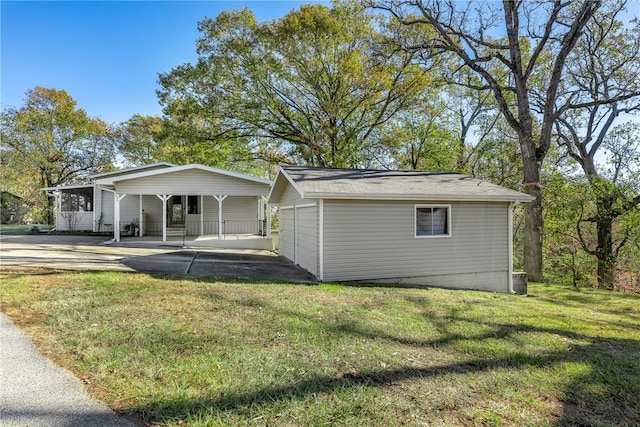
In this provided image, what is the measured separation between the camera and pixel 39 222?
30.4m

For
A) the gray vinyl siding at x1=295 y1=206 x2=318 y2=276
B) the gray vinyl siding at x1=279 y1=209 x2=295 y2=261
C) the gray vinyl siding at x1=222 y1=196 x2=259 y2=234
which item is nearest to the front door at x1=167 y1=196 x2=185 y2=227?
the gray vinyl siding at x1=222 y1=196 x2=259 y2=234

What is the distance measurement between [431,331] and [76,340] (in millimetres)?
4507

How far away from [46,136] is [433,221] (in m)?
28.2

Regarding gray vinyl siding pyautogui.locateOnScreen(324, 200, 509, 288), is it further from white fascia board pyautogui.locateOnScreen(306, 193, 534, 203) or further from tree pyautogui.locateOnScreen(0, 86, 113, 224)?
tree pyautogui.locateOnScreen(0, 86, 113, 224)

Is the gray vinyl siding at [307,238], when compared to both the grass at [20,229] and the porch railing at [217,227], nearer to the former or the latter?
the porch railing at [217,227]

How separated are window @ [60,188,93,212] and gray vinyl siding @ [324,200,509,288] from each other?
18.9m

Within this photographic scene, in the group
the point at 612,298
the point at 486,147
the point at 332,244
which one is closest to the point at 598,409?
the point at 332,244

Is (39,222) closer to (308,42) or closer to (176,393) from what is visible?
(308,42)

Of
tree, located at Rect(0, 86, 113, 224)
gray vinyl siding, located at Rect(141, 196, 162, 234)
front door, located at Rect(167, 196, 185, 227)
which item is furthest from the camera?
tree, located at Rect(0, 86, 113, 224)

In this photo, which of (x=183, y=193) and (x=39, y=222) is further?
(x=39, y=222)

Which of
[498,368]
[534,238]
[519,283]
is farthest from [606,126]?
[498,368]

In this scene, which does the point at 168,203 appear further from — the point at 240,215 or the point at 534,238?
the point at 534,238

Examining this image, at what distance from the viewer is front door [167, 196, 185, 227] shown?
1852cm

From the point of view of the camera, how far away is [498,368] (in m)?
3.72
